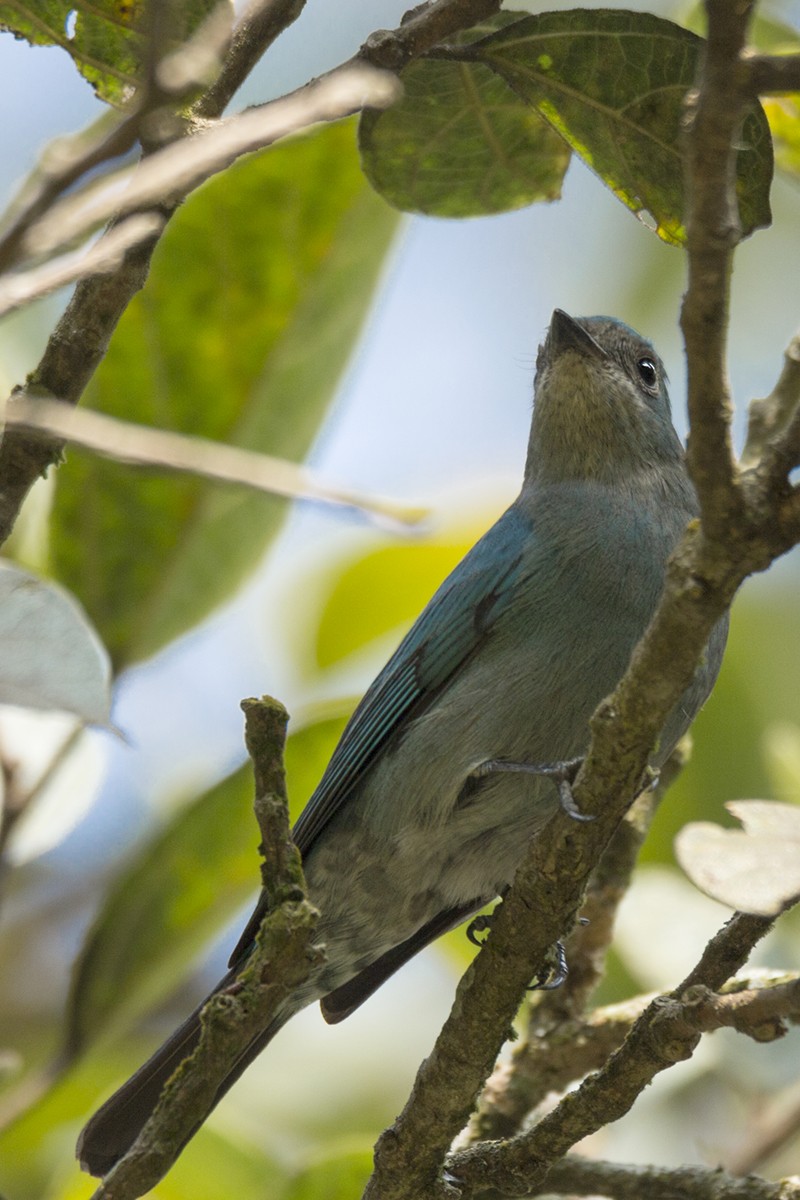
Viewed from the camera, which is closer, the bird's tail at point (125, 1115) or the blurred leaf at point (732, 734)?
the bird's tail at point (125, 1115)

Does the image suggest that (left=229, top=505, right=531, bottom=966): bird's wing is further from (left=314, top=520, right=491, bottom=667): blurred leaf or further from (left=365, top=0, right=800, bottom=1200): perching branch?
(left=365, top=0, right=800, bottom=1200): perching branch

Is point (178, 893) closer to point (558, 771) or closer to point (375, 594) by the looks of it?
point (558, 771)

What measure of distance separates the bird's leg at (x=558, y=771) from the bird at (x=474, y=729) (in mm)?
10

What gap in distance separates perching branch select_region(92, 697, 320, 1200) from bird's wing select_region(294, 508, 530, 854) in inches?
55.8

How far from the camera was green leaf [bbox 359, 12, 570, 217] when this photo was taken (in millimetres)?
2939

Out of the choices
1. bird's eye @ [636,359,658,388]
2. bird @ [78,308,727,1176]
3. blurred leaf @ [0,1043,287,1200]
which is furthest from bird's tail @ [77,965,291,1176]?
bird's eye @ [636,359,658,388]

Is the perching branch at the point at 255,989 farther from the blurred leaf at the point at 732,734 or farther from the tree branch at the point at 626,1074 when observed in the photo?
the blurred leaf at the point at 732,734

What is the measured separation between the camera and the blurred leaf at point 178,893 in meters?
3.69

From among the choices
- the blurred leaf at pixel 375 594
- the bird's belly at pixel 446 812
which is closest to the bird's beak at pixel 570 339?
the blurred leaf at pixel 375 594

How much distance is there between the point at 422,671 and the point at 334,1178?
4.28 feet

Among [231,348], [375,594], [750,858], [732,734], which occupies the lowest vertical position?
[750,858]

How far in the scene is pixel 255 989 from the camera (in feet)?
7.66

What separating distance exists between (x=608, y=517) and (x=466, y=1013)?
1593 millimetres

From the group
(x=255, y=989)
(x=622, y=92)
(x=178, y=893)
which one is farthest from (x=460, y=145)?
(x=178, y=893)
